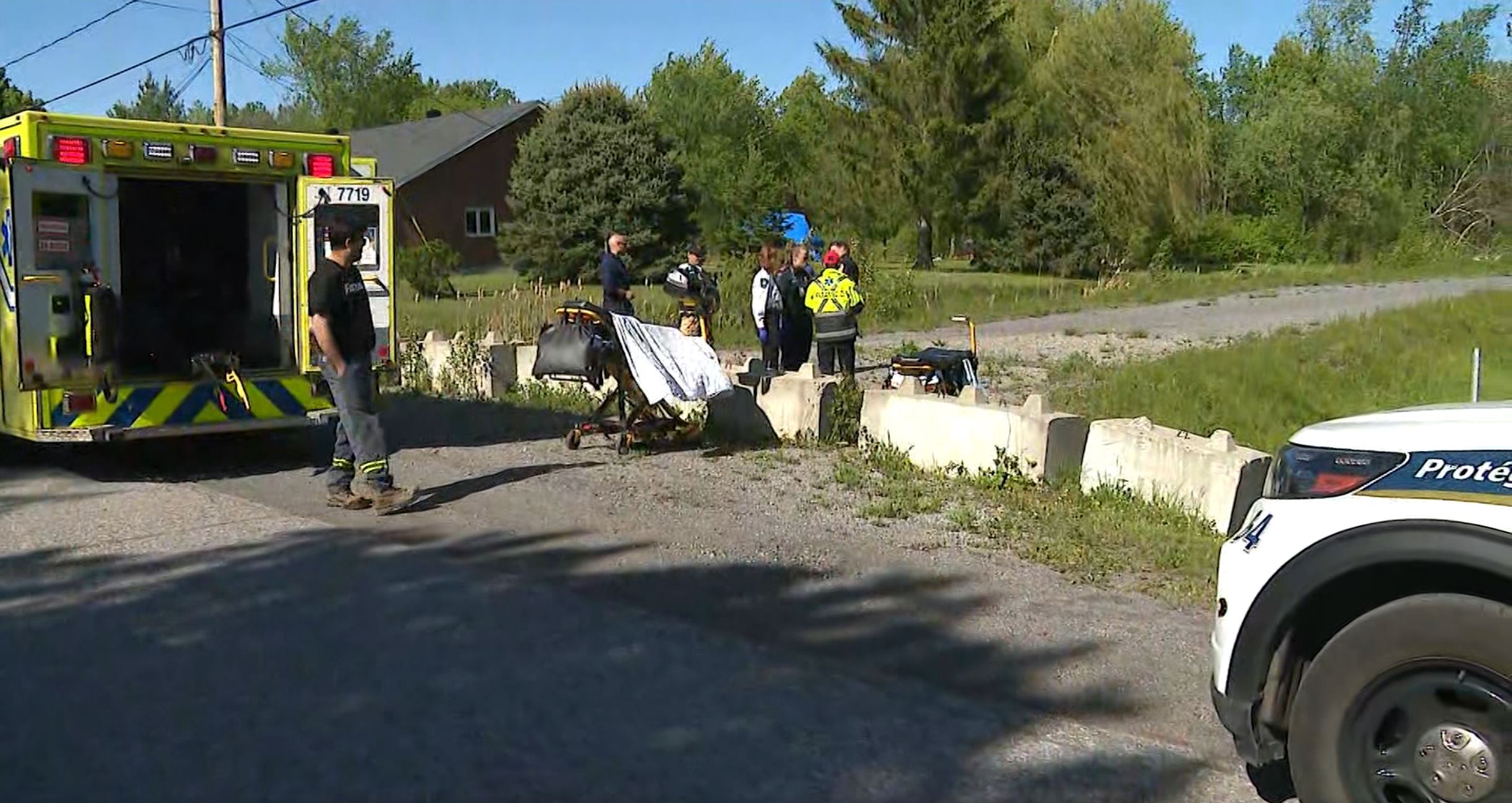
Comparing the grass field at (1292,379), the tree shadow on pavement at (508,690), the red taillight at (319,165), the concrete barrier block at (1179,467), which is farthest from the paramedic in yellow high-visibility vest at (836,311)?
the tree shadow on pavement at (508,690)

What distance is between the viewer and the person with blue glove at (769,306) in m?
14.3

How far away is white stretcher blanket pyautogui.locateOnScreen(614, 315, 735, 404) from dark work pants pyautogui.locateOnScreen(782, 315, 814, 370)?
3.51 metres

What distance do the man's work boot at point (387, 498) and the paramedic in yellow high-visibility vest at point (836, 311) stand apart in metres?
5.39

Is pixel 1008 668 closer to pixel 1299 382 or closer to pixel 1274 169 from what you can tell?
pixel 1299 382

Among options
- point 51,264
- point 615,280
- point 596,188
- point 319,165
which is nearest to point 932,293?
point 596,188

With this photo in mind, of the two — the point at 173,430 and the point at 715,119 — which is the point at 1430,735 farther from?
the point at 715,119

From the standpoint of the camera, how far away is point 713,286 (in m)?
14.1

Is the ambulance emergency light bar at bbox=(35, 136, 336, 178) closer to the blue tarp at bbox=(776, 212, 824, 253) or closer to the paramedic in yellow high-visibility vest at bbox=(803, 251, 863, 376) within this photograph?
the paramedic in yellow high-visibility vest at bbox=(803, 251, 863, 376)

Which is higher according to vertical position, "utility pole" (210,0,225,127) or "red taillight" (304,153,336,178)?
"utility pole" (210,0,225,127)

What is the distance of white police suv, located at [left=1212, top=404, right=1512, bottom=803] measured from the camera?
365 cm

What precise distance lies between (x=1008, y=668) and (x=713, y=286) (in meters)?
8.68

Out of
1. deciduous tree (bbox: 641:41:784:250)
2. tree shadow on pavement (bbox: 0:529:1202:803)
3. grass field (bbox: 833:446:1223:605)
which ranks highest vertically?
deciduous tree (bbox: 641:41:784:250)

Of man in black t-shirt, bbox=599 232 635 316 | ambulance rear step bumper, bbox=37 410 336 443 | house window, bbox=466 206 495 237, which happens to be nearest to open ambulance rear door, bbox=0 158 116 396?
ambulance rear step bumper, bbox=37 410 336 443

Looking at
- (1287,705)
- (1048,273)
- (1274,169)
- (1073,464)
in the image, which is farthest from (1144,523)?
(1274,169)
